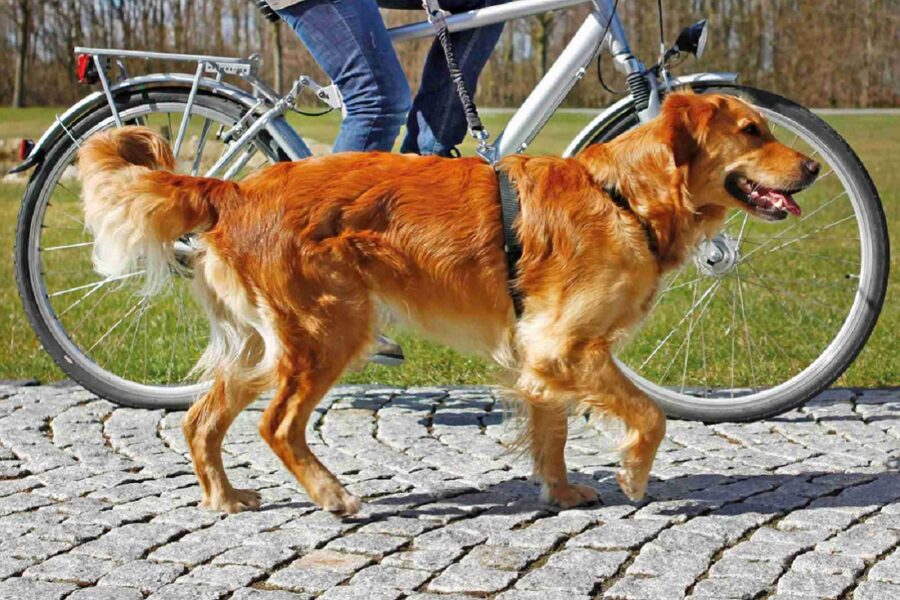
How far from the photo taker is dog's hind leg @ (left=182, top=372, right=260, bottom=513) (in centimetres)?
415

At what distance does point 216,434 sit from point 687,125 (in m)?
1.76

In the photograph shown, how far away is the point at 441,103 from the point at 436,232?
1.24 m

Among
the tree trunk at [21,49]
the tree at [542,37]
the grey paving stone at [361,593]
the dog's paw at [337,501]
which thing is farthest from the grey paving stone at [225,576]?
the tree trunk at [21,49]

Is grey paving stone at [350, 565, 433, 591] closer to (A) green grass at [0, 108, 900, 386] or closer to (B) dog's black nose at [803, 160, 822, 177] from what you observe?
(B) dog's black nose at [803, 160, 822, 177]

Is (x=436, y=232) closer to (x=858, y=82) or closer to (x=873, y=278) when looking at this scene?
(x=873, y=278)

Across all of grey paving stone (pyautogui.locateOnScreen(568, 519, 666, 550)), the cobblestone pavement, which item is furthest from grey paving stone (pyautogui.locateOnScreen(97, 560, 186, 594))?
grey paving stone (pyautogui.locateOnScreen(568, 519, 666, 550))

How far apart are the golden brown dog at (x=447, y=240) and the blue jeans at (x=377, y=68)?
744 millimetres

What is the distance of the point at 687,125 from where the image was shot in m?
→ 3.98

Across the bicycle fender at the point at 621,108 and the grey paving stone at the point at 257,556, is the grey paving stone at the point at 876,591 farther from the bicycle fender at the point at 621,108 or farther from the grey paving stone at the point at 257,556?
the bicycle fender at the point at 621,108

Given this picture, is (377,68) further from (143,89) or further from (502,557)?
(502,557)

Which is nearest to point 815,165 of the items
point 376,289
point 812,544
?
point 812,544

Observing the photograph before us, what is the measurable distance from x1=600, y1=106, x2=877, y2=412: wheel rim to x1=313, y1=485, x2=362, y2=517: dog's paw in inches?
38.7

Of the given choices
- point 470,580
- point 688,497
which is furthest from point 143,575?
point 688,497

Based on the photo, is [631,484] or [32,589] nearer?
[32,589]
